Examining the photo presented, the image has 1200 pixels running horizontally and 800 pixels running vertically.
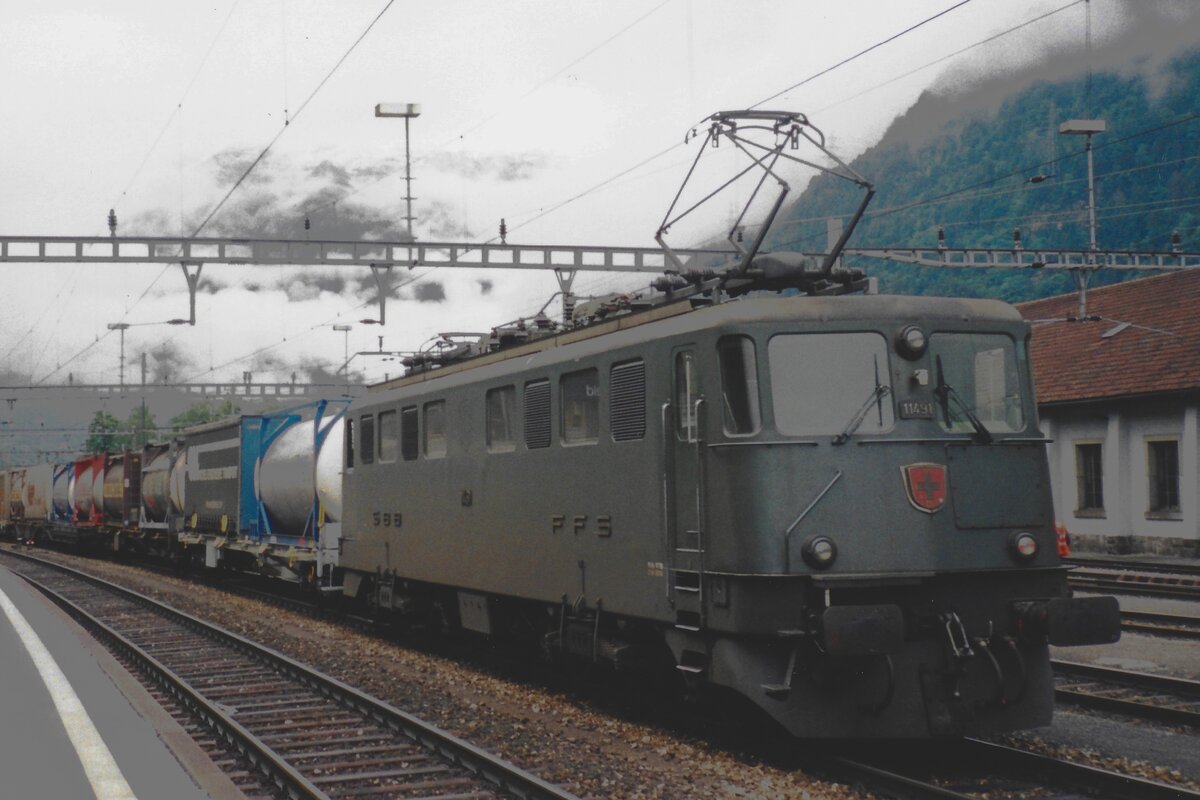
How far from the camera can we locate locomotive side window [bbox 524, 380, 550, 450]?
1256 cm

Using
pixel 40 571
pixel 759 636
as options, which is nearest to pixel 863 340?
pixel 759 636

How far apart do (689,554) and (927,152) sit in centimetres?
8789

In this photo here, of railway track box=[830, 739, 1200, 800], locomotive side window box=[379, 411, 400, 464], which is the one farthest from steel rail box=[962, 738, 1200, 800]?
locomotive side window box=[379, 411, 400, 464]

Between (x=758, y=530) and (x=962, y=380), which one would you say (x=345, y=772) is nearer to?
(x=758, y=530)

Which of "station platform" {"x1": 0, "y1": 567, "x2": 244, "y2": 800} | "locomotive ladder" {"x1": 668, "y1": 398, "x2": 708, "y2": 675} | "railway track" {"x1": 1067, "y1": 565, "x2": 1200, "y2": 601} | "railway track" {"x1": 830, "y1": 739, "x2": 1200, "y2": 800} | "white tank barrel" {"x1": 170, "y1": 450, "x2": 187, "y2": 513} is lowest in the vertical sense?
"railway track" {"x1": 830, "y1": 739, "x2": 1200, "y2": 800}

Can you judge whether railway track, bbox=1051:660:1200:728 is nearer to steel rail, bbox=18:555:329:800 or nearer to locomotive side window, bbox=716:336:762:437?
locomotive side window, bbox=716:336:762:437

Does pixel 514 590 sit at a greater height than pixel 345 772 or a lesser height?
greater

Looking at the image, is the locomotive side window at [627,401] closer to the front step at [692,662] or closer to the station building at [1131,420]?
the front step at [692,662]

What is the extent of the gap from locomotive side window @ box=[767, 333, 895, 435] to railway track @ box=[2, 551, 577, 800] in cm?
309

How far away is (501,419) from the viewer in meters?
13.6

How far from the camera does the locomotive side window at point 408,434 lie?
16.3 m

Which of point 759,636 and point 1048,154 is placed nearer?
point 759,636

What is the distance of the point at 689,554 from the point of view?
10.1 metres

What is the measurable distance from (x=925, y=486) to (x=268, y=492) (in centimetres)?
1702
